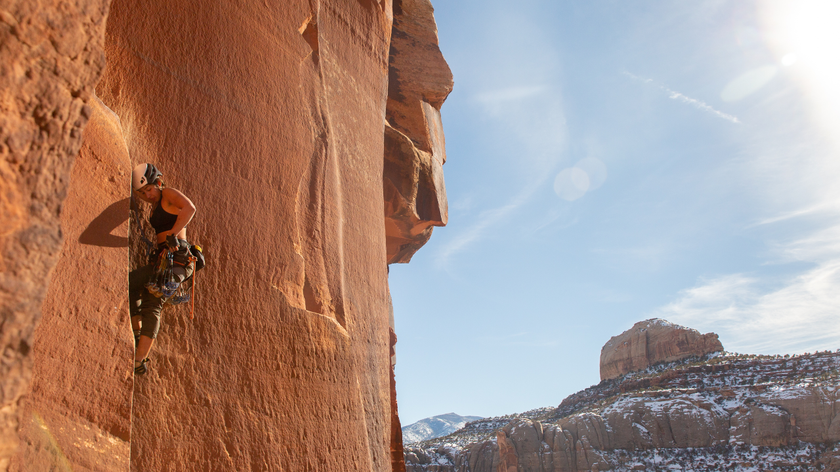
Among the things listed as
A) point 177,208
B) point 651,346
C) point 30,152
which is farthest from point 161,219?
point 651,346

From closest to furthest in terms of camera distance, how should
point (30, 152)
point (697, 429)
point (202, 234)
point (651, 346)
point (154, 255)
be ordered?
point (30, 152), point (154, 255), point (202, 234), point (697, 429), point (651, 346)

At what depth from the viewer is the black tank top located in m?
4.69

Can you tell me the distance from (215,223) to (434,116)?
9.83m

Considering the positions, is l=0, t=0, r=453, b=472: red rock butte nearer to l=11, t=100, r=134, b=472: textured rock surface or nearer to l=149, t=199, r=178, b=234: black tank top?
l=11, t=100, r=134, b=472: textured rock surface

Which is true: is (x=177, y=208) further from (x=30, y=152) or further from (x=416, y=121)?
(x=416, y=121)

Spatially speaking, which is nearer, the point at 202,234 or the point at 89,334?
the point at 89,334

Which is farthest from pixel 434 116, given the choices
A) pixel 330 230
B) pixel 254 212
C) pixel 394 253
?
pixel 254 212

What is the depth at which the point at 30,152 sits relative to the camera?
98.5 inches

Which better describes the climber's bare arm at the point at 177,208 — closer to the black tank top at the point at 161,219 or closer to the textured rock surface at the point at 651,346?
the black tank top at the point at 161,219

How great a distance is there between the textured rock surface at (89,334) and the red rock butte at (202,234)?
13 millimetres

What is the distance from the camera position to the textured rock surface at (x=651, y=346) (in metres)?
74.1

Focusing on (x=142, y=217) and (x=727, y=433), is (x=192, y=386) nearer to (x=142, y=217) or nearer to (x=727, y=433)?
(x=142, y=217)

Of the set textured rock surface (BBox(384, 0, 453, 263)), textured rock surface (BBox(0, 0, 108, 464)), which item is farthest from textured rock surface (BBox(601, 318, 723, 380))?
textured rock surface (BBox(0, 0, 108, 464))

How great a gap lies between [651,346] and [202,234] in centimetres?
8374
